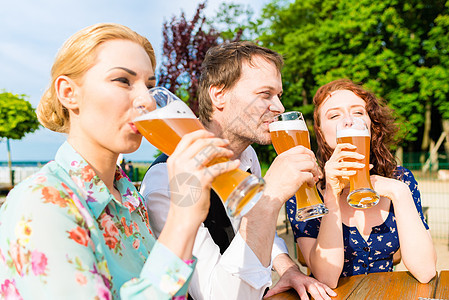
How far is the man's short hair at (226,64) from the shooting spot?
238cm

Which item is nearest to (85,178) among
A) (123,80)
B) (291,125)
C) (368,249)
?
(123,80)

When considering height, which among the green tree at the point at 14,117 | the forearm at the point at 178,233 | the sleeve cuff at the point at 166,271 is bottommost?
the sleeve cuff at the point at 166,271

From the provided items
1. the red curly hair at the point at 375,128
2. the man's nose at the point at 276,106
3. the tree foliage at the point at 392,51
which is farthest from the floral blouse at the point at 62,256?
the tree foliage at the point at 392,51

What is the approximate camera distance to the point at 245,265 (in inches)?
57.9

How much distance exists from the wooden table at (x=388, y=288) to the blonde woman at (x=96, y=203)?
1.02 m

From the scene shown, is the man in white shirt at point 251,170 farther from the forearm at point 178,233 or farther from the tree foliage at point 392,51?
the tree foliage at point 392,51

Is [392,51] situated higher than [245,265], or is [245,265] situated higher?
[392,51]

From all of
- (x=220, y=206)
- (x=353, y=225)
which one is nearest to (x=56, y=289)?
(x=220, y=206)

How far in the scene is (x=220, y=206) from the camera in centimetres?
221

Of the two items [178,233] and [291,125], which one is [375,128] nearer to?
[291,125]

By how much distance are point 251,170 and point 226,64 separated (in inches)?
34.2

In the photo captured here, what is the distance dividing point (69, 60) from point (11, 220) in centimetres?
59

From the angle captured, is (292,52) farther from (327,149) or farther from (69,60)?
(69,60)

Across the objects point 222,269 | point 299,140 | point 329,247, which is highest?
point 299,140
